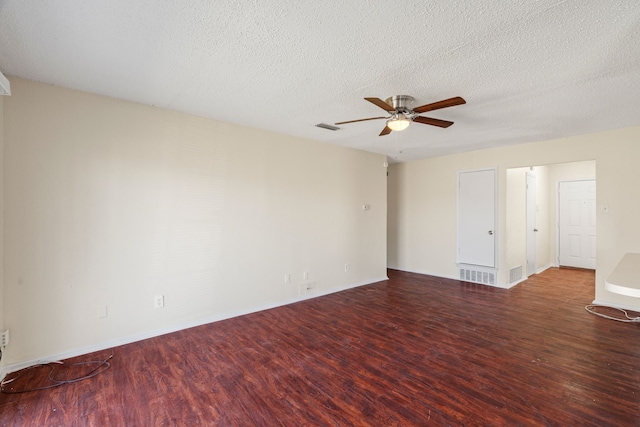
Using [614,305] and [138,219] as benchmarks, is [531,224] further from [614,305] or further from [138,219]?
[138,219]

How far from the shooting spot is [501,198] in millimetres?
4953

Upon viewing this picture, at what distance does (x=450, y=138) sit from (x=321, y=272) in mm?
2859

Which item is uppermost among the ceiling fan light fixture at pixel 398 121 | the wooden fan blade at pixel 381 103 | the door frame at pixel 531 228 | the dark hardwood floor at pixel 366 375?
the wooden fan blade at pixel 381 103

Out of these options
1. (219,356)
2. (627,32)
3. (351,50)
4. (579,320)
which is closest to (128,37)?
(351,50)

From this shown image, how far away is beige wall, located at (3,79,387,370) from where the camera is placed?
7.95 feet

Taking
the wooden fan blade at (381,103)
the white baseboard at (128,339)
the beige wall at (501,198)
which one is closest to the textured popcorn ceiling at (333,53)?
the wooden fan blade at (381,103)

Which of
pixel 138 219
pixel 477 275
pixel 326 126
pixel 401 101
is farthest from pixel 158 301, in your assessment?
pixel 477 275

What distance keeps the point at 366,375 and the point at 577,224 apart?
272 inches

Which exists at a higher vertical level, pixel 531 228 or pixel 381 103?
pixel 381 103

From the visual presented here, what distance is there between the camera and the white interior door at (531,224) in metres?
5.71

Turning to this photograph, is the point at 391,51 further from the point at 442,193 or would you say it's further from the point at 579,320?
the point at 442,193

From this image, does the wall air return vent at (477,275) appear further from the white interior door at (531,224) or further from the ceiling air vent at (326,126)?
the ceiling air vent at (326,126)

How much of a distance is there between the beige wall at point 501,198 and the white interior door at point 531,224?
125 cm

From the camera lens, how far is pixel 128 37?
1.83 m
